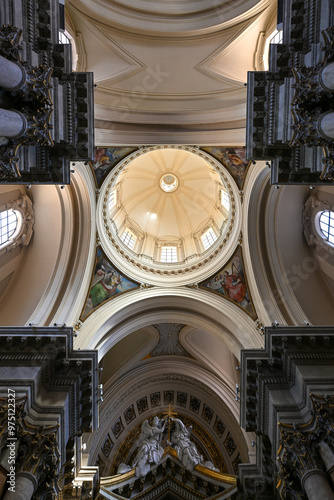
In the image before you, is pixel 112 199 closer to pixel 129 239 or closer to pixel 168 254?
pixel 129 239

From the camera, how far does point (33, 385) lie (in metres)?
9.38

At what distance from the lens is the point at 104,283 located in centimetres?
1470

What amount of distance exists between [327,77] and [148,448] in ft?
43.9

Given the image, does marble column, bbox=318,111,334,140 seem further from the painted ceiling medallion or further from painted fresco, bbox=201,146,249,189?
the painted ceiling medallion

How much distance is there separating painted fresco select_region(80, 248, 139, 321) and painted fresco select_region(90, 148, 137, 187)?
2916 millimetres

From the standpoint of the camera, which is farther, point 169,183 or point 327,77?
point 169,183

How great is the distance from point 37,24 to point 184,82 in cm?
578

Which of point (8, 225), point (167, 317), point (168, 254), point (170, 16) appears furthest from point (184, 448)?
point (170, 16)

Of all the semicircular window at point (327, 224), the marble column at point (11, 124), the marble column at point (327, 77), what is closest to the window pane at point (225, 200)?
the semicircular window at point (327, 224)

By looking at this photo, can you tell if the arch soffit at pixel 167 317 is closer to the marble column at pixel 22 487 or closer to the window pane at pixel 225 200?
the marble column at pixel 22 487

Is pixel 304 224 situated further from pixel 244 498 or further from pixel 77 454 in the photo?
pixel 77 454

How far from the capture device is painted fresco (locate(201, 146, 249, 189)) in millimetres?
14289

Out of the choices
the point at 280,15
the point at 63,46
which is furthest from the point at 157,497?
the point at 280,15

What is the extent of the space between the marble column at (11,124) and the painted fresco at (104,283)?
852cm
